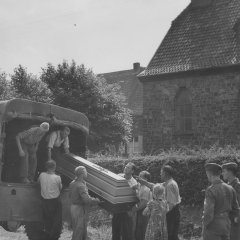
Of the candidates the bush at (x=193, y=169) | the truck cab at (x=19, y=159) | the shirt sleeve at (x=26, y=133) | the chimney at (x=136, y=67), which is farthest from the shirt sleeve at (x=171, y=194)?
the chimney at (x=136, y=67)

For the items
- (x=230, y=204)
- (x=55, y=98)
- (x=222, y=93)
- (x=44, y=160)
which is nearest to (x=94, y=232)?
(x=44, y=160)

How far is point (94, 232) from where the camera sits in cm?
1337

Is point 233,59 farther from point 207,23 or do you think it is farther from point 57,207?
point 57,207

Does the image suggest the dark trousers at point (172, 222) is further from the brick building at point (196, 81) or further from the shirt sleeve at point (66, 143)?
the brick building at point (196, 81)

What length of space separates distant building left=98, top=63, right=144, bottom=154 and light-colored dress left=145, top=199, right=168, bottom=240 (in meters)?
25.9

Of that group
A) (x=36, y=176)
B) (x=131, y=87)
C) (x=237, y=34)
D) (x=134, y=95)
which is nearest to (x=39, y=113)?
(x=36, y=176)

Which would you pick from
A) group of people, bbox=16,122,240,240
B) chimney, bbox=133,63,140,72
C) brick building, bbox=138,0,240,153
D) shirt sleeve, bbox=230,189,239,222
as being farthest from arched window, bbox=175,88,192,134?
chimney, bbox=133,63,140,72

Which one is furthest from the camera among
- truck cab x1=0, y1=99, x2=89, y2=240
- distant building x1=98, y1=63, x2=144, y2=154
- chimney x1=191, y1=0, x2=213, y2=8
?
distant building x1=98, y1=63, x2=144, y2=154

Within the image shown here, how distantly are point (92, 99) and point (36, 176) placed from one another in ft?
67.4

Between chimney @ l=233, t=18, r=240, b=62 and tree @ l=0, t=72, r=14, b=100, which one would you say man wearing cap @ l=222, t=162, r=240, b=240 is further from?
tree @ l=0, t=72, r=14, b=100

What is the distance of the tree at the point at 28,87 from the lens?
30.0 meters

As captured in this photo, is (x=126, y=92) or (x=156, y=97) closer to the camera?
(x=156, y=97)

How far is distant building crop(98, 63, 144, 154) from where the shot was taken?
4216cm

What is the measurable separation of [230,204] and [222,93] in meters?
15.6
